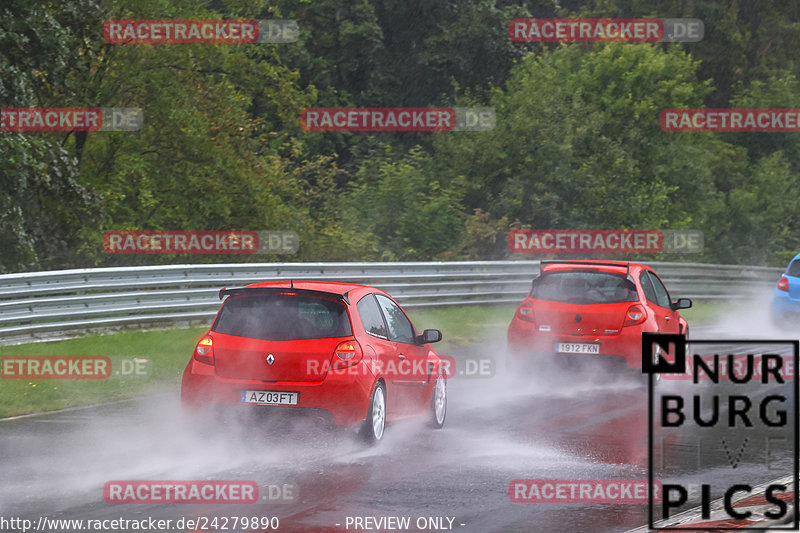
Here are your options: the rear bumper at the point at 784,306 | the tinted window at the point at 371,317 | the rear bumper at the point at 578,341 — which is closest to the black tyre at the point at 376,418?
the tinted window at the point at 371,317

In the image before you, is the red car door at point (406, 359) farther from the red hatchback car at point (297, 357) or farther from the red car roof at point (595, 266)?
the red car roof at point (595, 266)

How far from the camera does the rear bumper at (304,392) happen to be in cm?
978

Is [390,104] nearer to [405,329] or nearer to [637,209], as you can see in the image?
[637,209]

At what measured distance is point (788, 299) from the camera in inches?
867

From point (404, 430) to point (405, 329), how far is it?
1.02m

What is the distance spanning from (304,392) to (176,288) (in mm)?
10710

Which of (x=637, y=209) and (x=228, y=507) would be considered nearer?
(x=228, y=507)

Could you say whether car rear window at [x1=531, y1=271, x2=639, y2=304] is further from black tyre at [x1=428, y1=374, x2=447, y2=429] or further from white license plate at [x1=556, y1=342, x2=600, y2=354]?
black tyre at [x1=428, y1=374, x2=447, y2=429]

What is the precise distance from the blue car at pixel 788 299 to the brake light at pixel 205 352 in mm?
14907

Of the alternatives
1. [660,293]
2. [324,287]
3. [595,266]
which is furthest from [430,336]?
[660,293]

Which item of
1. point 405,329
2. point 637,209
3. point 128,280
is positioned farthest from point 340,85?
point 405,329

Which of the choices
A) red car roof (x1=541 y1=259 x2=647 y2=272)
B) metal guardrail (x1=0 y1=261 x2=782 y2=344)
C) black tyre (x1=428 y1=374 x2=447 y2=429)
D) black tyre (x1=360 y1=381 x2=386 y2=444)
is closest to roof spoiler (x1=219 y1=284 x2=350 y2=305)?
black tyre (x1=360 y1=381 x2=386 y2=444)

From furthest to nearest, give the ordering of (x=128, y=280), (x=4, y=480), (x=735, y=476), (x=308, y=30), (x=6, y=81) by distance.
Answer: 1. (x=308, y=30)
2. (x=6, y=81)
3. (x=128, y=280)
4. (x=735, y=476)
5. (x=4, y=480)

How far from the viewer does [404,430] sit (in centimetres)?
1156
